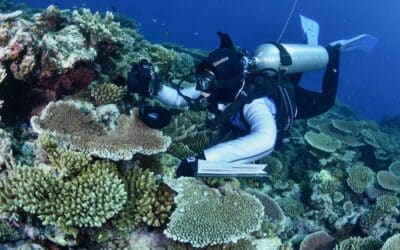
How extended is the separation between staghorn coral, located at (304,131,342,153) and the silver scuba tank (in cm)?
182

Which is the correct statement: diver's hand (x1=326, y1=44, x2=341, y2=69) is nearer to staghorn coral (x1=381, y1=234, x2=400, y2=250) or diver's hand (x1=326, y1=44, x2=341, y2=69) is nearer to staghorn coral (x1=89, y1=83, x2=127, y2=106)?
staghorn coral (x1=381, y1=234, x2=400, y2=250)

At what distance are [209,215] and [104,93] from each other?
7.84ft

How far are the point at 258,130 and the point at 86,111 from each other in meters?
2.18

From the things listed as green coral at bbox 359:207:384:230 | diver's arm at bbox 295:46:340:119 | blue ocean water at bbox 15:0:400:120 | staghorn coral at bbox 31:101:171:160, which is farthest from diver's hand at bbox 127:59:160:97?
blue ocean water at bbox 15:0:400:120

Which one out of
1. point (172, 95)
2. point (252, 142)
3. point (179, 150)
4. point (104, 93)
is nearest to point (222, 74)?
point (252, 142)

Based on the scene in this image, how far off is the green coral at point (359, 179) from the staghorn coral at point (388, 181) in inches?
6.2

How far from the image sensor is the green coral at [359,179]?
303 inches

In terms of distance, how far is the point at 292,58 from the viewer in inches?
245

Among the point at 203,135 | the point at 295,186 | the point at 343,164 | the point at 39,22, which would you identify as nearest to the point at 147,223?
the point at 203,135

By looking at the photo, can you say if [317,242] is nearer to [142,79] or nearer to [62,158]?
[142,79]

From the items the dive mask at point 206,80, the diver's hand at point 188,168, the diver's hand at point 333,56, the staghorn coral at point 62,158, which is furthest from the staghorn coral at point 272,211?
the diver's hand at point 333,56

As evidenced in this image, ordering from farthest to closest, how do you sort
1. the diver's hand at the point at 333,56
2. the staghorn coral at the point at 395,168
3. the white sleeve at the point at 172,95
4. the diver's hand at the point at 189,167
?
1. the staghorn coral at the point at 395,168
2. the diver's hand at the point at 333,56
3. the white sleeve at the point at 172,95
4. the diver's hand at the point at 189,167

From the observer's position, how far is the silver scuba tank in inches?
220

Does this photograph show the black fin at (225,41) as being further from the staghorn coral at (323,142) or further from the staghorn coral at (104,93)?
the staghorn coral at (323,142)
